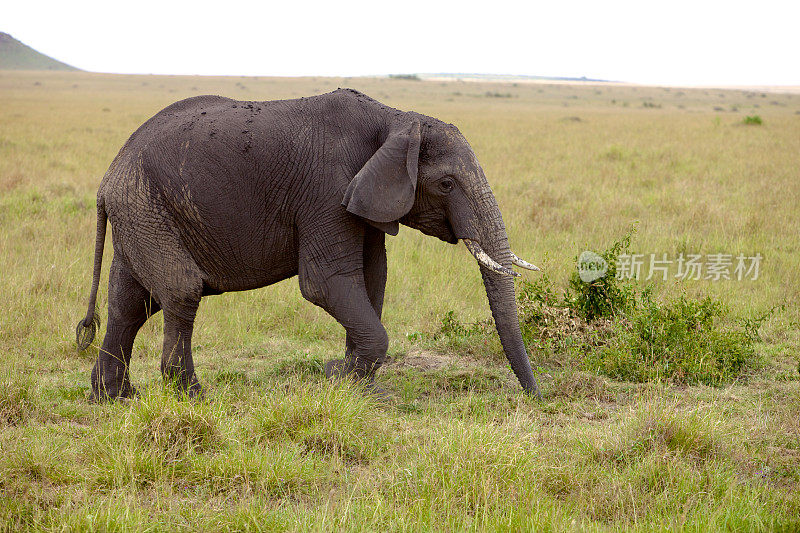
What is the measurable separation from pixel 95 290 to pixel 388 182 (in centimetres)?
252

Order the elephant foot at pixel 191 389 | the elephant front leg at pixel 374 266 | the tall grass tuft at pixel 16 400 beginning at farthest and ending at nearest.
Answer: the elephant front leg at pixel 374 266
the elephant foot at pixel 191 389
the tall grass tuft at pixel 16 400

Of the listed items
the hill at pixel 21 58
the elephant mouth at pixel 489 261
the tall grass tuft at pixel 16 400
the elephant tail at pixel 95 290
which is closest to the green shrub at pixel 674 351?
the elephant mouth at pixel 489 261

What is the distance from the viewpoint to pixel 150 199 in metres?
5.24

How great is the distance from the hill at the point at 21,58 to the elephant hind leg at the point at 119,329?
616ft

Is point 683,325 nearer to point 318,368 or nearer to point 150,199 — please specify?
point 318,368

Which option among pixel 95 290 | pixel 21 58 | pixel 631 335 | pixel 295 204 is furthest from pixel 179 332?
pixel 21 58

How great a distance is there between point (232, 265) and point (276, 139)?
0.99 metres

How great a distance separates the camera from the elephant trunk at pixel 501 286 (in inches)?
209

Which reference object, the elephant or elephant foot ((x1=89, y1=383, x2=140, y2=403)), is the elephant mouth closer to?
the elephant

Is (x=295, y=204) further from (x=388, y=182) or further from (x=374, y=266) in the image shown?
(x=374, y=266)

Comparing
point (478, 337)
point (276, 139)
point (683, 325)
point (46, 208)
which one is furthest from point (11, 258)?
point (683, 325)

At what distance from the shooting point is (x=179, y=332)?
5.43 metres

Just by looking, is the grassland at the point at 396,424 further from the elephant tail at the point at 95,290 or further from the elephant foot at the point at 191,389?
the elephant tail at the point at 95,290

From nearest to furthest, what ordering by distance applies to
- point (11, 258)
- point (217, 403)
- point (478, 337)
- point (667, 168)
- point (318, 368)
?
point (217, 403)
point (318, 368)
point (478, 337)
point (11, 258)
point (667, 168)
